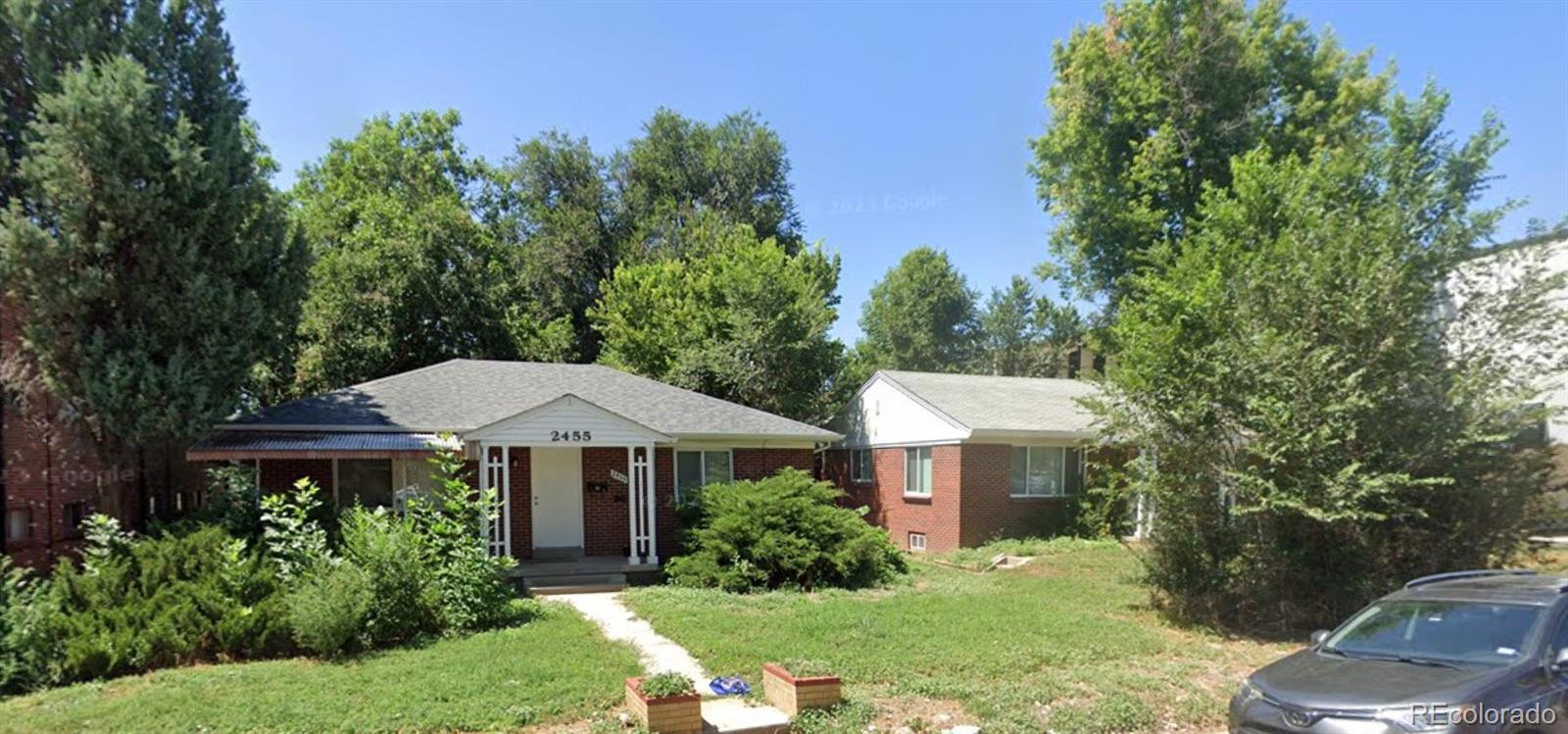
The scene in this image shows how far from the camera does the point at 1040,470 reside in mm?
19875

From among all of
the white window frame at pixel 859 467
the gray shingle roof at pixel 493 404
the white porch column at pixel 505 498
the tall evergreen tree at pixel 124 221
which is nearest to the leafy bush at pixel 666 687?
the white porch column at pixel 505 498

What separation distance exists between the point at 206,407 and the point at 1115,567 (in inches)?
572

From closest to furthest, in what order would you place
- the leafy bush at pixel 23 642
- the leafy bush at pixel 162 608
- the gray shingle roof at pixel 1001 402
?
the leafy bush at pixel 23 642, the leafy bush at pixel 162 608, the gray shingle roof at pixel 1001 402

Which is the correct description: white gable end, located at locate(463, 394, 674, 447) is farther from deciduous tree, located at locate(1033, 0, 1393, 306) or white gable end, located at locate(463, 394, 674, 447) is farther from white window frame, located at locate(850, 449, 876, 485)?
deciduous tree, located at locate(1033, 0, 1393, 306)

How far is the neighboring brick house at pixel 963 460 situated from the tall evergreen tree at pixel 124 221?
13.4m

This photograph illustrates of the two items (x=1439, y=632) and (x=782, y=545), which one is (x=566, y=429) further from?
(x=1439, y=632)

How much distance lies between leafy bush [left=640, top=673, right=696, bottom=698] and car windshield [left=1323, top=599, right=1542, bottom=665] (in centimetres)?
480

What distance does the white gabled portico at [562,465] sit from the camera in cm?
1407

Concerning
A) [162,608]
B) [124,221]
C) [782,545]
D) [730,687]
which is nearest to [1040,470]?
[782,545]

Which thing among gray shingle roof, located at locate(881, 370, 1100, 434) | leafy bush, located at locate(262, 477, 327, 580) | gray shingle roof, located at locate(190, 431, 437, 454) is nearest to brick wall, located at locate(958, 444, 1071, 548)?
gray shingle roof, located at locate(881, 370, 1100, 434)

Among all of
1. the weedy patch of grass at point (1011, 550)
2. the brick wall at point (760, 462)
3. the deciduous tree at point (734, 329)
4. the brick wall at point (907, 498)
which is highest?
the deciduous tree at point (734, 329)

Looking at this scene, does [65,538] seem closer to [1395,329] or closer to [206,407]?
Result: [206,407]
